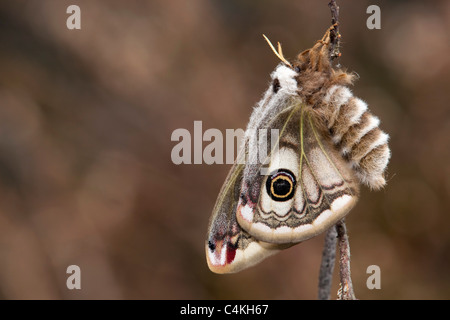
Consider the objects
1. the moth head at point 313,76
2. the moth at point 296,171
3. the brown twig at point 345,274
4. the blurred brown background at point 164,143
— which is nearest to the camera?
the brown twig at point 345,274

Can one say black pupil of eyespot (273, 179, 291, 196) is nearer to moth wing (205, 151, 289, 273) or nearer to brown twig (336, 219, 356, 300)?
moth wing (205, 151, 289, 273)

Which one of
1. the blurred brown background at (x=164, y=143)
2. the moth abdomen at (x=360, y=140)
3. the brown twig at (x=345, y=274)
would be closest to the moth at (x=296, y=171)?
the moth abdomen at (x=360, y=140)

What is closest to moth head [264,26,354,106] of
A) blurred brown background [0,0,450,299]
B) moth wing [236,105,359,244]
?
moth wing [236,105,359,244]

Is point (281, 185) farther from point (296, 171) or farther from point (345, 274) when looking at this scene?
point (345, 274)

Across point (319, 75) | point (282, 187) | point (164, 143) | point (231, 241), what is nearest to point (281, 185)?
point (282, 187)

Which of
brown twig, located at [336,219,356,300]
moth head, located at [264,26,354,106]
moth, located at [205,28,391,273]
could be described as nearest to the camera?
brown twig, located at [336,219,356,300]

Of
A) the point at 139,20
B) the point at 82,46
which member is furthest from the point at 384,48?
the point at 82,46

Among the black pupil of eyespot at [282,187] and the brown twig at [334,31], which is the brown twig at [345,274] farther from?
the brown twig at [334,31]

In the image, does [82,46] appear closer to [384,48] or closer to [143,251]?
[143,251]
